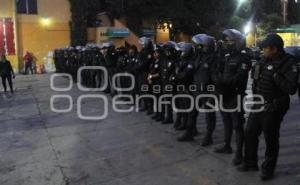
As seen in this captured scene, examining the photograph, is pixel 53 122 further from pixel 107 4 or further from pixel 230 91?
pixel 107 4

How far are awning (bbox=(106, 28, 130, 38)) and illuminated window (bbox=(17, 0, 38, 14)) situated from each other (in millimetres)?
5954

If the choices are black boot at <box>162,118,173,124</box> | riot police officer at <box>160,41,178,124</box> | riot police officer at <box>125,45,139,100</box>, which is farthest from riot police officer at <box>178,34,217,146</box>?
riot police officer at <box>125,45,139,100</box>

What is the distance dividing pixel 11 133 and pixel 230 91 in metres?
5.60

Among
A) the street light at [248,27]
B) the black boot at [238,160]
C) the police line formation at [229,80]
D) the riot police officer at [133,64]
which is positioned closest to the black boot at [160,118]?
the police line formation at [229,80]

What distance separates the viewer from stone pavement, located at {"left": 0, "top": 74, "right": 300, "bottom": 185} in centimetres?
629

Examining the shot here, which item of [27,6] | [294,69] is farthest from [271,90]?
[27,6]

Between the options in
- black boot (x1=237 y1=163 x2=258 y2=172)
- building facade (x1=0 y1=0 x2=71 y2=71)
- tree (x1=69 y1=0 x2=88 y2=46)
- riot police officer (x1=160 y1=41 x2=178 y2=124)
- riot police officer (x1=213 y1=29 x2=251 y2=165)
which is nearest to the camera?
black boot (x1=237 y1=163 x2=258 y2=172)

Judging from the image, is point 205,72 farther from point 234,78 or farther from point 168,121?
point 168,121

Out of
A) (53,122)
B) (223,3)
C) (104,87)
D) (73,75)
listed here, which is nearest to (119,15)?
(223,3)

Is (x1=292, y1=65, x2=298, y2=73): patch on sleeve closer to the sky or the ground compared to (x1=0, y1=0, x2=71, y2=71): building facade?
closer to the ground

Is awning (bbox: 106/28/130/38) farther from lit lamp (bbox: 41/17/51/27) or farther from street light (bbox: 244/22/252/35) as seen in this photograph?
street light (bbox: 244/22/252/35)

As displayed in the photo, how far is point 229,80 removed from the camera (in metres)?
6.41

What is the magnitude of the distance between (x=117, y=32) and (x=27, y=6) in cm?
729

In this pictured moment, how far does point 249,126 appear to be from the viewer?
5.79 m
